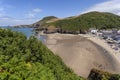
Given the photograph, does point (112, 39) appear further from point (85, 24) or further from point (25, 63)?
point (25, 63)

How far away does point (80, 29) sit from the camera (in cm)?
15738

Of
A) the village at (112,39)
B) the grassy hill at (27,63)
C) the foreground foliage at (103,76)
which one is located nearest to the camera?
the grassy hill at (27,63)

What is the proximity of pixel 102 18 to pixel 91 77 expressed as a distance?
15484 centimetres

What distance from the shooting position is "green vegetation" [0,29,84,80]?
46.0ft

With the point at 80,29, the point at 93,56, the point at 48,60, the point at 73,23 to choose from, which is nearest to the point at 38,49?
the point at 48,60

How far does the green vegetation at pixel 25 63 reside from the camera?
1402 cm

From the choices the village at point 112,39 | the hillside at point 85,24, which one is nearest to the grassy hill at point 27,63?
the village at point 112,39

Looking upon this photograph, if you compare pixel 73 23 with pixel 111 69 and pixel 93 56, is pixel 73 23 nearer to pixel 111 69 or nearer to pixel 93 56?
pixel 93 56

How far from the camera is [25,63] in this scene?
57.8ft

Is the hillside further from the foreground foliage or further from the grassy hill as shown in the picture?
the grassy hill

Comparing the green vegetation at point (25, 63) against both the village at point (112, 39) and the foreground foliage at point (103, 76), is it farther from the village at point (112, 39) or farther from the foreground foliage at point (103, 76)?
the village at point (112, 39)

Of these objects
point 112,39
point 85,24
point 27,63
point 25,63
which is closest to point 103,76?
point 27,63

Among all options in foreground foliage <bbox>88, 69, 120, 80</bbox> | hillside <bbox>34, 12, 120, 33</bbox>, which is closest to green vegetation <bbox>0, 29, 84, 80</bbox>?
foreground foliage <bbox>88, 69, 120, 80</bbox>

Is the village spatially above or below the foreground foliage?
below
